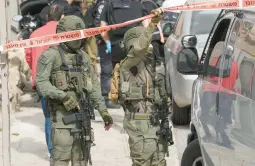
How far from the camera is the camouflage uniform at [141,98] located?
6.45 m

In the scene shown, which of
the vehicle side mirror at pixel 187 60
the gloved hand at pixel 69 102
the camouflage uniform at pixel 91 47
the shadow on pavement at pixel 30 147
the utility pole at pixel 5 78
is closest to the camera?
the utility pole at pixel 5 78

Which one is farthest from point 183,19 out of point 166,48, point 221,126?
point 221,126

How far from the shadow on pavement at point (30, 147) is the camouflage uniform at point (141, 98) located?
2389mm

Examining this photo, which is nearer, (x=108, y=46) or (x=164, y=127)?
(x=164, y=127)

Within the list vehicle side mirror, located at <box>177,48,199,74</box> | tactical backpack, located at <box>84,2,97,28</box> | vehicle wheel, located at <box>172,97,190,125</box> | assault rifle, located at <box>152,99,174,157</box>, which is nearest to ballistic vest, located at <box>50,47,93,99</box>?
assault rifle, located at <box>152,99,174,157</box>

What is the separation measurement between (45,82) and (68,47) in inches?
15.3

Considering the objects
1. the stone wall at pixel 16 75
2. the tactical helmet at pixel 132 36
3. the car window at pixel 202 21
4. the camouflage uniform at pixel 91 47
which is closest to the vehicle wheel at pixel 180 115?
the car window at pixel 202 21

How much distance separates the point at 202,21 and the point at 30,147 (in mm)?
3077

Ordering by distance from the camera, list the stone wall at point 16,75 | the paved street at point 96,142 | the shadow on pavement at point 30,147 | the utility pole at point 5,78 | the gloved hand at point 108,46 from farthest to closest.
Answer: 1. the stone wall at point 16,75
2. the gloved hand at point 108,46
3. the shadow on pavement at point 30,147
4. the paved street at point 96,142
5. the utility pole at point 5,78

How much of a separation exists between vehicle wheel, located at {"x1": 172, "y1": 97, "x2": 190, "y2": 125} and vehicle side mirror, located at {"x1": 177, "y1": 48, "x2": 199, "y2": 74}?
3.62 m

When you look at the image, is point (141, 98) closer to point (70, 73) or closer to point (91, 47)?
point (70, 73)

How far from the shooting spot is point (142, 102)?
21.4 feet

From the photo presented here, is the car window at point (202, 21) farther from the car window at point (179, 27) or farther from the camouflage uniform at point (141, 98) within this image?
the camouflage uniform at point (141, 98)

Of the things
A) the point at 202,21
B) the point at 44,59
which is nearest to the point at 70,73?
the point at 44,59
